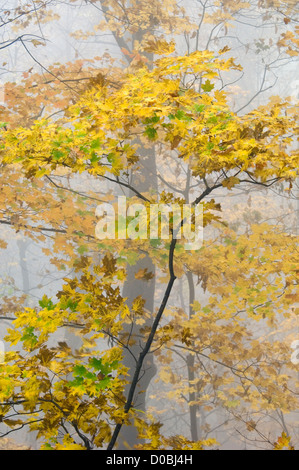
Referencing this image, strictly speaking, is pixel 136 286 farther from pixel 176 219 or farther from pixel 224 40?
pixel 224 40

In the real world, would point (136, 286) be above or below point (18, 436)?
above

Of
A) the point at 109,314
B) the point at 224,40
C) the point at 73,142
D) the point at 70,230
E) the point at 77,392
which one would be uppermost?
the point at 224,40

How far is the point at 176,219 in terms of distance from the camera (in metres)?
2.55

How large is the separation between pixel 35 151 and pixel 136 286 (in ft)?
14.8

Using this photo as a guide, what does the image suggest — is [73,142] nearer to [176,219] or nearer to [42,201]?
[176,219]

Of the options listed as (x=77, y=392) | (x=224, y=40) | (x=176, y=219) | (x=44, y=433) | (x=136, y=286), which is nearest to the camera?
(x=77, y=392)

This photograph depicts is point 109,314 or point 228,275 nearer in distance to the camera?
point 109,314

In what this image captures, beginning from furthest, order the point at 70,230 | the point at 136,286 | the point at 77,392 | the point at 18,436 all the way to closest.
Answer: the point at 18,436 < the point at 136,286 < the point at 70,230 < the point at 77,392

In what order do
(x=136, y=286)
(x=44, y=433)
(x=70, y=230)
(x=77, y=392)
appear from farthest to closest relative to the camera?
(x=136, y=286) < (x=70, y=230) < (x=44, y=433) < (x=77, y=392)

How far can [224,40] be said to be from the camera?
2128 cm

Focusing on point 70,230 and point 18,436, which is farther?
point 18,436

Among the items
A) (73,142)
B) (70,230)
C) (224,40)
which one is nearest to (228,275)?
(70,230)
